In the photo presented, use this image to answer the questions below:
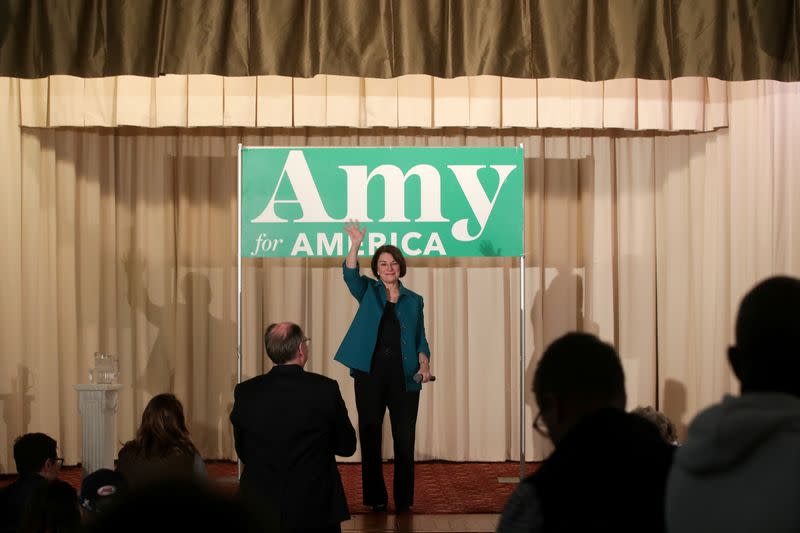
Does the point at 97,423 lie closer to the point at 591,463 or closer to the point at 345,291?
the point at 345,291

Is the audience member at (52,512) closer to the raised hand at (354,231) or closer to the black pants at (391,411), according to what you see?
the black pants at (391,411)

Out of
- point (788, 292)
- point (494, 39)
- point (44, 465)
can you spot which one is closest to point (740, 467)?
point (788, 292)

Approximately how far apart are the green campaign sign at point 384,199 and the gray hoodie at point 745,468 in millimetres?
4254

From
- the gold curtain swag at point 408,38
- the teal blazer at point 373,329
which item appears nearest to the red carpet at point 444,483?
the teal blazer at point 373,329

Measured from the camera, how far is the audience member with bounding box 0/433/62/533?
312 centimetres

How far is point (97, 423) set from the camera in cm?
580

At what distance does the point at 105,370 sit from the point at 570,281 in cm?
324

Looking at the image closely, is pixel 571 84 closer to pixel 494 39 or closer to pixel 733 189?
pixel 494 39

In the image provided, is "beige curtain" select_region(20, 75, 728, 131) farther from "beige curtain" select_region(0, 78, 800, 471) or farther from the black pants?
the black pants

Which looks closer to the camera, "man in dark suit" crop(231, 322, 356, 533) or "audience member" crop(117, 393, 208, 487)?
"man in dark suit" crop(231, 322, 356, 533)

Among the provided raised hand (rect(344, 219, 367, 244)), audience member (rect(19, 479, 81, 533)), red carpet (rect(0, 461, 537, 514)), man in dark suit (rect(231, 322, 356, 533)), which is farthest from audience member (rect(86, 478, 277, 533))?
raised hand (rect(344, 219, 367, 244))

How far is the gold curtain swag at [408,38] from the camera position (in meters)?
6.29

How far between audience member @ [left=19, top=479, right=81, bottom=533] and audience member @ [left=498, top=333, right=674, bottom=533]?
1359 millimetres

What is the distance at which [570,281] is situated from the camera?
7.50 metres
